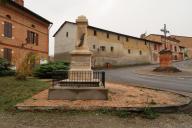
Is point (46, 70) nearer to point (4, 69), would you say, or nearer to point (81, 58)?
point (4, 69)

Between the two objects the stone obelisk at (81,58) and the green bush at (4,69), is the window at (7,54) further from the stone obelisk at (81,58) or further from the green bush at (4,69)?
the stone obelisk at (81,58)

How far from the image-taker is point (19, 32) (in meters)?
25.6

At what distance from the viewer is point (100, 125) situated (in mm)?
6531

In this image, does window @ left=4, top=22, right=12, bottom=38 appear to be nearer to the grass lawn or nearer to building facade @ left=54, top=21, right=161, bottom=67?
the grass lawn

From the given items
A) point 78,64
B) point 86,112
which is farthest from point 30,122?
point 78,64

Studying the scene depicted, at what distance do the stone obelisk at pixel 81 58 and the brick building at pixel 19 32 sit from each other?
32.6ft

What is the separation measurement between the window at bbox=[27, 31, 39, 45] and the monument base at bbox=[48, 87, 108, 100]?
19.1 m

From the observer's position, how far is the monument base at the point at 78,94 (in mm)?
9510

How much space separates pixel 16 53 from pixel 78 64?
15.4m

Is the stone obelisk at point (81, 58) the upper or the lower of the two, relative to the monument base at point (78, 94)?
upper

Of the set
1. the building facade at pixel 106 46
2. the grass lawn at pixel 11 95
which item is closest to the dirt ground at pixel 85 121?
the grass lawn at pixel 11 95

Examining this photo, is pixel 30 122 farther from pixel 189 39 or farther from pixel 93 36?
pixel 189 39

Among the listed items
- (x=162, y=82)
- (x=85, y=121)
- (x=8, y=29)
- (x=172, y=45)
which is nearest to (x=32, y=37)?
(x=8, y=29)

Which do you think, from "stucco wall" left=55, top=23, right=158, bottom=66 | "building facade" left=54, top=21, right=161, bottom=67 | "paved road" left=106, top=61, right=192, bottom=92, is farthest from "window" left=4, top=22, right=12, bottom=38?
"stucco wall" left=55, top=23, right=158, bottom=66
